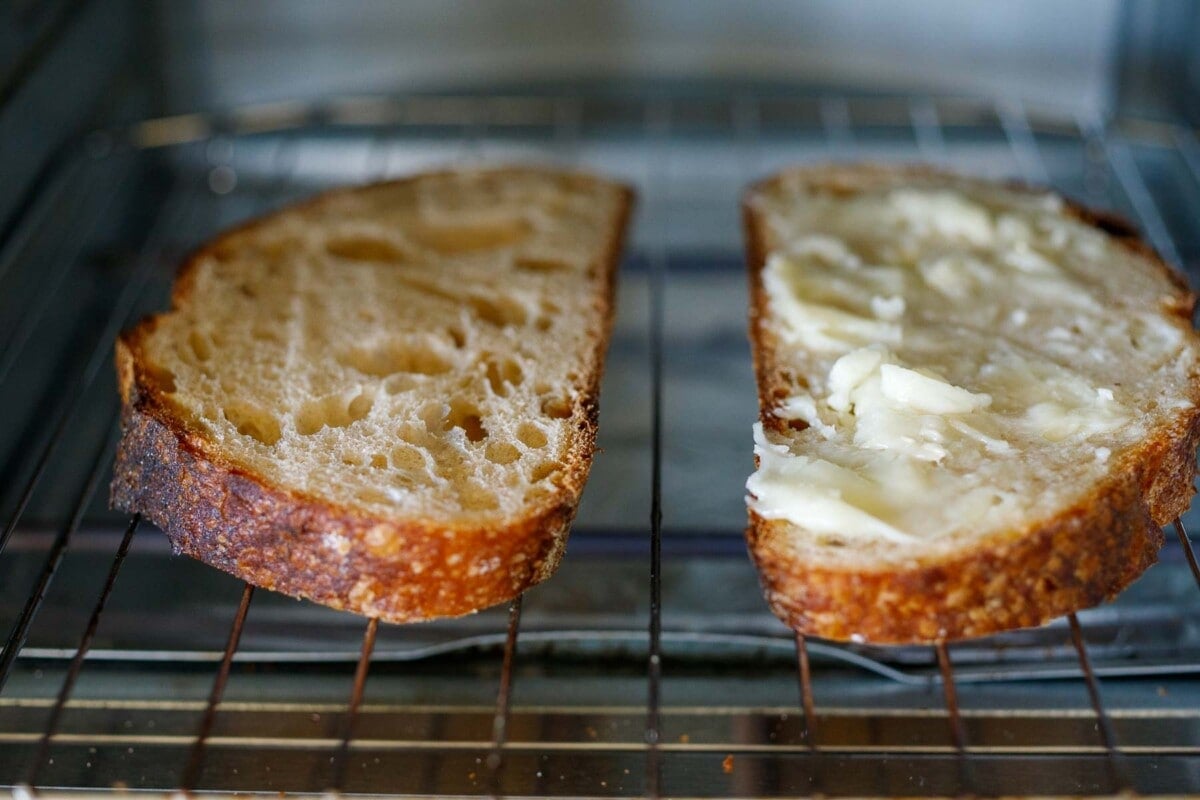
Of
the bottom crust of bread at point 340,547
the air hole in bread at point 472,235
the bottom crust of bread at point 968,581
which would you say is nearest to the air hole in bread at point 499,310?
the air hole in bread at point 472,235

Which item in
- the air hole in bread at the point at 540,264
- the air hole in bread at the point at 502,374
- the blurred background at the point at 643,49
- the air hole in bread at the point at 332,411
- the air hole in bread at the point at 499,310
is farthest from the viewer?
the blurred background at the point at 643,49

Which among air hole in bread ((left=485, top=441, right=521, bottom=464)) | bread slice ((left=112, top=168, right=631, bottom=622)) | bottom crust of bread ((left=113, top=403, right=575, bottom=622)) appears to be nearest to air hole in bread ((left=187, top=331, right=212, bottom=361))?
bread slice ((left=112, top=168, right=631, bottom=622))

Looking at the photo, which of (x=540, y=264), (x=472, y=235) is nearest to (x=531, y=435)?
(x=540, y=264)

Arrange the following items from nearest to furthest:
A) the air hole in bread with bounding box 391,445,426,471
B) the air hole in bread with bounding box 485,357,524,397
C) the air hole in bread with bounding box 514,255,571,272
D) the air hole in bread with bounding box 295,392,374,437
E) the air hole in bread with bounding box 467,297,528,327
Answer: the air hole in bread with bounding box 391,445,426,471 < the air hole in bread with bounding box 295,392,374,437 < the air hole in bread with bounding box 485,357,524,397 < the air hole in bread with bounding box 467,297,528,327 < the air hole in bread with bounding box 514,255,571,272

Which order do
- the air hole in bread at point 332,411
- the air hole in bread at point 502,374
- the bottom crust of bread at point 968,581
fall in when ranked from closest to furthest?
the bottom crust of bread at point 968,581
the air hole in bread at point 332,411
the air hole in bread at point 502,374

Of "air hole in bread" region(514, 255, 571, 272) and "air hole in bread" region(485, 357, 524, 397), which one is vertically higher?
"air hole in bread" region(485, 357, 524, 397)

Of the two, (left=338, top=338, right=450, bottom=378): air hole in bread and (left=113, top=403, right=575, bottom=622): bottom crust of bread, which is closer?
(left=113, top=403, right=575, bottom=622): bottom crust of bread

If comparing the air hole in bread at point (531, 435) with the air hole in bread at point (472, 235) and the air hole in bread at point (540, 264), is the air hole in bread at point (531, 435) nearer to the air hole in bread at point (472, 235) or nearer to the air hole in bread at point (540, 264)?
the air hole in bread at point (540, 264)

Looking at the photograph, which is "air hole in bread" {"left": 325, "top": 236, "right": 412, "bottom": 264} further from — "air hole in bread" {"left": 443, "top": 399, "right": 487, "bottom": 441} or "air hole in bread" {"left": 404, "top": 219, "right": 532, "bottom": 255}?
"air hole in bread" {"left": 443, "top": 399, "right": 487, "bottom": 441}
